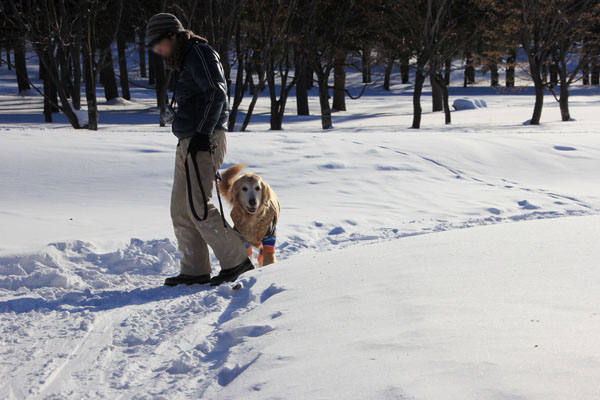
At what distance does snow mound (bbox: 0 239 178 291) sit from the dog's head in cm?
85

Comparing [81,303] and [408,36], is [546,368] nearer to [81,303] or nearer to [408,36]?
[81,303]

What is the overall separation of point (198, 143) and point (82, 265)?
5.30ft

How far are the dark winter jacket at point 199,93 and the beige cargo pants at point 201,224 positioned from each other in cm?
17

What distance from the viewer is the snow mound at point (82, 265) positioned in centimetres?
435

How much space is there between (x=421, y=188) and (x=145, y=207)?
3.87 metres

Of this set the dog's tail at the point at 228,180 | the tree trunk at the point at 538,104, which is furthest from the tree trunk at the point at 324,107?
the dog's tail at the point at 228,180

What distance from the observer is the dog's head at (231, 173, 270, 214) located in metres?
4.80

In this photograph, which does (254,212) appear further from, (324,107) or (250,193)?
(324,107)

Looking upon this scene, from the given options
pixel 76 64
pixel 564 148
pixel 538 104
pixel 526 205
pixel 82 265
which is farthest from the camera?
pixel 538 104

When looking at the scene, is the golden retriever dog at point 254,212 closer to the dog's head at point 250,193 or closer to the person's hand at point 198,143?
the dog's head at point 250,193

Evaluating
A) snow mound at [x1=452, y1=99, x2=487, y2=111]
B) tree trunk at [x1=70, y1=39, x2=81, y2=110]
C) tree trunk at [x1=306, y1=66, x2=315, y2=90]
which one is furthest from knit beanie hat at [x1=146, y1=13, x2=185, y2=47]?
snow mound at [x1=452, y1=99, x2=487, y2=111]

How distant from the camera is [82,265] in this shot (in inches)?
187

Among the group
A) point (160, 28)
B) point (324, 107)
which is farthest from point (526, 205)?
point (324, 107)

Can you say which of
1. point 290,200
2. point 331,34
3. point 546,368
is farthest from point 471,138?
point 331,34
